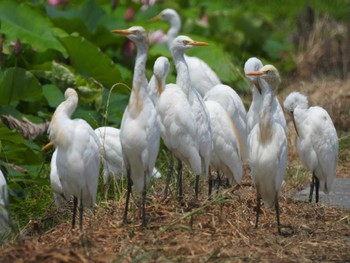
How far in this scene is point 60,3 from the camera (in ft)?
44.9

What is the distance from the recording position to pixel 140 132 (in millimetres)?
6703

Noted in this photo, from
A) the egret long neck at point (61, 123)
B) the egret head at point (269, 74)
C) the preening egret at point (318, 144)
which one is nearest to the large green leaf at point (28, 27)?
the preening egret at point (318, 144)

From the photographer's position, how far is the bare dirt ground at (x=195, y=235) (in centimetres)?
568

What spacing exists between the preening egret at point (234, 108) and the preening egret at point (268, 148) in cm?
143

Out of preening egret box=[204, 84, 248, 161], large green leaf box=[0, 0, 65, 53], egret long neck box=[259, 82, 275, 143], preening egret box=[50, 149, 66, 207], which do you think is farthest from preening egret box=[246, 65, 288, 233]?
large green leaf box=[0, 0, 65, 53]

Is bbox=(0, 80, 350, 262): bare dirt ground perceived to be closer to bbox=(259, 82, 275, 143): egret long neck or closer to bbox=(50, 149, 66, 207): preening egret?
bbox=(50, 149, 66, 207): preening egret

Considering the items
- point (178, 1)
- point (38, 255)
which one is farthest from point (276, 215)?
point (178, 1)

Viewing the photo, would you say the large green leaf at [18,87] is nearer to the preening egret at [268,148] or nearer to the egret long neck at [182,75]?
the egret long neck at [182,75]

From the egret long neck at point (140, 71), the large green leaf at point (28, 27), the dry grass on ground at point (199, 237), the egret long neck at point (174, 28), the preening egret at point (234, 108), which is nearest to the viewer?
the dry grass on ground at point (199, 237)

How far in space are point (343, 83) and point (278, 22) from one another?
537 centimetres

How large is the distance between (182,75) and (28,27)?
14.8 feet

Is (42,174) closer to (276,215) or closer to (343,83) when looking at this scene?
(276,215)

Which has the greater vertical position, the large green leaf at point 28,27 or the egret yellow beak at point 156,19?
the egret yellow beak at point 156,19

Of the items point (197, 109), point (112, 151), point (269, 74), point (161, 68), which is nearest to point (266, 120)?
point (269, 74)
